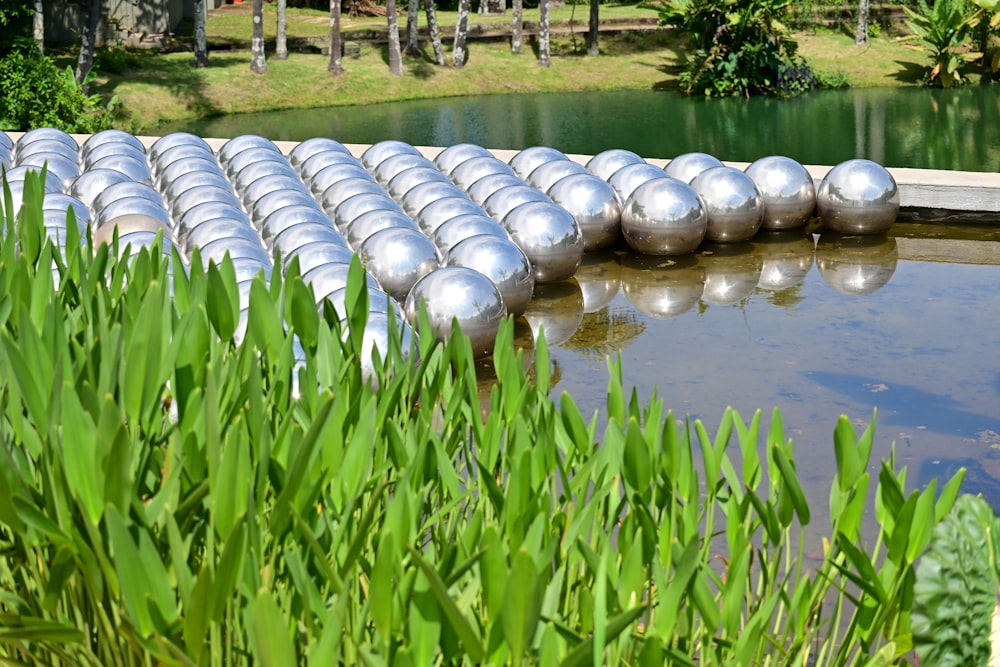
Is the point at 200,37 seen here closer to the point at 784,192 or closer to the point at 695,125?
the point at 695,125

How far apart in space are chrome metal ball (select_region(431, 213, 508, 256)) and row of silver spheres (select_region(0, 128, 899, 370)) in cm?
1

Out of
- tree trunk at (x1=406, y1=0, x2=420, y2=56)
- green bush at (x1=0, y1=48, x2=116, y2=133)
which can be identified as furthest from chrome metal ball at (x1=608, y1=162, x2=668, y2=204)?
tree trunk at (x1=406, y1=0, x2=420, y2=56)

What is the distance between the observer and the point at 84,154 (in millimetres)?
12328

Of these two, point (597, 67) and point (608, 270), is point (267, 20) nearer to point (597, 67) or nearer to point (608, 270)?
point (597, 67)

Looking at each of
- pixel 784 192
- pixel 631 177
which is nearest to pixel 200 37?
pixel 631 177

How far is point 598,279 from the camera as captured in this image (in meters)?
10.5

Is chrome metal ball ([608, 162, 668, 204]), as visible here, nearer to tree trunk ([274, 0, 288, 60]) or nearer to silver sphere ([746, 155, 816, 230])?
silver sphere ([746, 155, 816, 230])

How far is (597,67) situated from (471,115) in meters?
7.84

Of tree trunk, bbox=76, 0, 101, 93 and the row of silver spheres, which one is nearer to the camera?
the row of silver spheres

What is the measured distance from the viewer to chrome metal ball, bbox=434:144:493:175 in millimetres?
11781

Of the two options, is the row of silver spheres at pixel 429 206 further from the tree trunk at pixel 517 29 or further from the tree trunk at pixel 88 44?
the tree trunk at pixel 517 29

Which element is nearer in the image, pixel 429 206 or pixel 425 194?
pixel 429 206

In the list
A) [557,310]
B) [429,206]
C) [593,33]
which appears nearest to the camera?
[557,310]

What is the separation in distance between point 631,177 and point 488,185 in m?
1.34
